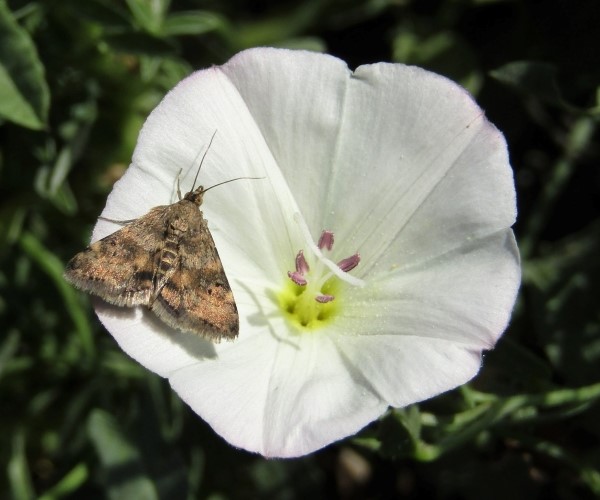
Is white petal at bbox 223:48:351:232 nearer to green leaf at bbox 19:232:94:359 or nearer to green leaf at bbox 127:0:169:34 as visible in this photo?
green leaf at bbox 127:0:169:34

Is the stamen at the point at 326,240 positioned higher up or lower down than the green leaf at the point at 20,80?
lower down

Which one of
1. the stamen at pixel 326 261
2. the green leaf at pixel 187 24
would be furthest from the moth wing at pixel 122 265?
the green leaf at pixel 187 24

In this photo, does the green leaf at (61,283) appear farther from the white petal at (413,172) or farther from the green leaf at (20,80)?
the white petal at (413,172)

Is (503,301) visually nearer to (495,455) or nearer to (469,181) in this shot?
(469,181)

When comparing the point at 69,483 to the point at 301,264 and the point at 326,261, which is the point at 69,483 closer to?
the point at 301,264

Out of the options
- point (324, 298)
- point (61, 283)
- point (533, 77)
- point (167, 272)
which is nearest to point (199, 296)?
point (167, 272)
